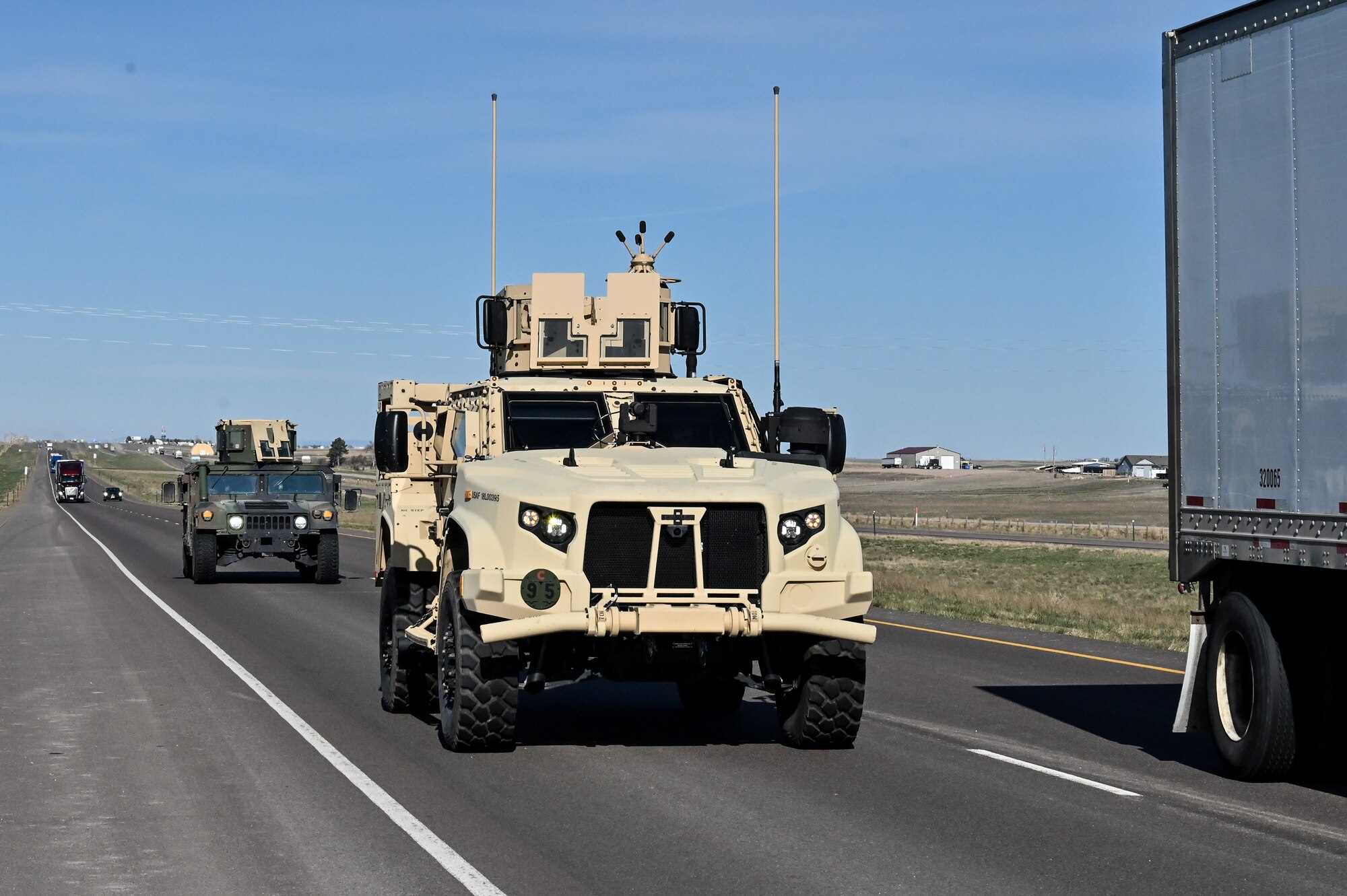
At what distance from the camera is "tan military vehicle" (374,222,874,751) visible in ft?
34.6

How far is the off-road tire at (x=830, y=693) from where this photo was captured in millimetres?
11102

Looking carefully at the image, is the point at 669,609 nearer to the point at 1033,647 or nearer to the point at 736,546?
the point at 736,546

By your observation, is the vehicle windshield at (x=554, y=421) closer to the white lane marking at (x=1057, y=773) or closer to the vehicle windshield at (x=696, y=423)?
the vehicle windshield at (x=696, y=423)

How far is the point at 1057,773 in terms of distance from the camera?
1056 cm

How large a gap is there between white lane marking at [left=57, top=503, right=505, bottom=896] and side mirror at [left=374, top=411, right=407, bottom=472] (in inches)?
77.6

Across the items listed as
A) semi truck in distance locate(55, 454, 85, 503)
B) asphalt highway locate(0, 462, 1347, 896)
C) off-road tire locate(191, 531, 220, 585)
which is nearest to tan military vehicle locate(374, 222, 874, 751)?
asphalt highway locate(0, 462, 1347, 896)

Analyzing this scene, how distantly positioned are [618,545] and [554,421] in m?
2.07

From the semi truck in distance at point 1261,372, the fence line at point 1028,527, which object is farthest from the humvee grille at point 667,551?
the fence line at point 1028,527

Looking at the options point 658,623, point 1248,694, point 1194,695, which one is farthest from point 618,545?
point 1248,694

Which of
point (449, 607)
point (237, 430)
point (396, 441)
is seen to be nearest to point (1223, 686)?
point (449, 607)

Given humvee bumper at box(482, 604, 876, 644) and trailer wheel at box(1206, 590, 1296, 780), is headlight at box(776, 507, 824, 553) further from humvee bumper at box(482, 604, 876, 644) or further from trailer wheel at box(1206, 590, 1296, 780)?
trailer wheel at box(1206, 590, 1296, 780)

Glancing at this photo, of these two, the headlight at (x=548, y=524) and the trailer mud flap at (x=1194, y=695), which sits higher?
the headlight at (x=548, y=524)

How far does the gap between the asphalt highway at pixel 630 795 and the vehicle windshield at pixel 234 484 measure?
632 inches

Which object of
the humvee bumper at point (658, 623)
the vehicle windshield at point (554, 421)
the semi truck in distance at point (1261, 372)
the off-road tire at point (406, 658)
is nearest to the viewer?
the semi truck in distance at point (1261, 372)
